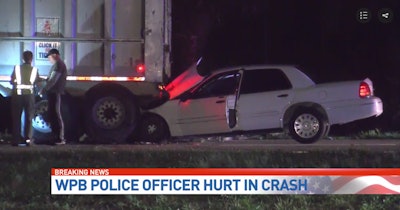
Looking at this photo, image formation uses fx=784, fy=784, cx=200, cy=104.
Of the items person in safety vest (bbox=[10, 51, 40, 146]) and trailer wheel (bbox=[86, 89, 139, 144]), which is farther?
trailer wheel (bbox=[86, 89, 139, 144])

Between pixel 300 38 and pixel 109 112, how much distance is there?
10.8 m

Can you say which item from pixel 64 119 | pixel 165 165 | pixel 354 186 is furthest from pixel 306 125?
pixel 354 186

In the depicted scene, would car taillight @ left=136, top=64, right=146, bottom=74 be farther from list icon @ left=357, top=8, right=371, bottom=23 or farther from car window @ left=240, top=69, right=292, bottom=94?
list icon @ left=357, top=8, right=371, bottom=23

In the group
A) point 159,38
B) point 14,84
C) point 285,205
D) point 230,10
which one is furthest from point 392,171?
point 230,10

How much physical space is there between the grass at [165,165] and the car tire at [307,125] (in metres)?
1.75

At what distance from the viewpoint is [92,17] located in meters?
13.8

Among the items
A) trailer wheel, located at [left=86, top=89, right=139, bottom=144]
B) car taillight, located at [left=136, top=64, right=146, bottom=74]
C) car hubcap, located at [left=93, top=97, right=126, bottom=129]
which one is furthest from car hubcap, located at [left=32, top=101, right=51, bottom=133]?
car taillight, located at [left=136, top=64, right=146, bottom=74]

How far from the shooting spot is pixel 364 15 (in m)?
22.1

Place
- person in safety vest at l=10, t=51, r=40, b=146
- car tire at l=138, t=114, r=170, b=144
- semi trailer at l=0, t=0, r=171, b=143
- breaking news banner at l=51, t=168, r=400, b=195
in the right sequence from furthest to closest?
car tire at l=138, t=114, r=170, b=144
semi trailer at l=0, t=0, r=171, b=143
person in safety vest at l=10, t=51, r=40, b=146
breaking news banner at l=51, t=168, r=400, b=195

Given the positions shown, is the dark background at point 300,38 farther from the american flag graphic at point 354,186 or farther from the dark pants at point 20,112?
the american flag graphic at point 354,186

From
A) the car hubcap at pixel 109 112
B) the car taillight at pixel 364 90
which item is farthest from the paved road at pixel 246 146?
the car taillight at pixel 364 90

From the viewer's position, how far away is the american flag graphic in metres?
8.44

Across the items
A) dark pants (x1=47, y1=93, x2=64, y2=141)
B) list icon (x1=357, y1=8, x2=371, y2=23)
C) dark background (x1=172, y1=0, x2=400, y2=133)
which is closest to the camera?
dark pants (x1=47, y1=93, x2=64, y2=141)

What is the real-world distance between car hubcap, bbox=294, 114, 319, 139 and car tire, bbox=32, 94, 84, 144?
3892 mm
